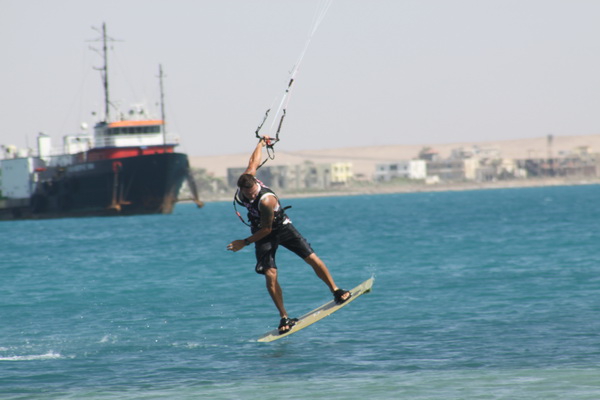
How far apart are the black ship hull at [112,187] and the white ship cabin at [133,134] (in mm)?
2464

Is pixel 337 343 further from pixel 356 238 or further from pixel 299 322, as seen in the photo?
pixel 356 238

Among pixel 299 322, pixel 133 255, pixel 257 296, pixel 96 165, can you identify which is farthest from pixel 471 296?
pixel 96 165

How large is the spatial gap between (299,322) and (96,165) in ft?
230

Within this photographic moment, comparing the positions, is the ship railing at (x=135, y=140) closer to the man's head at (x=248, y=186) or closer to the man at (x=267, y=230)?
the man at (x=267, y=230)

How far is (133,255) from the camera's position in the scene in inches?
1741

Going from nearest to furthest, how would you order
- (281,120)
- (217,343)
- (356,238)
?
(281,120)
(217,343)
(356,238)

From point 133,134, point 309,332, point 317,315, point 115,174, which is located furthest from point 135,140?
point 317,315

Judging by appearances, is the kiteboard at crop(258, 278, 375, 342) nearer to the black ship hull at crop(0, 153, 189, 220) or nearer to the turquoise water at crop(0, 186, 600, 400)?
the turquoise water at crop(0, 186, 600, 400)

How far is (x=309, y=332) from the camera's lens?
1723cm

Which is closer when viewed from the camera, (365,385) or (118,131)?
(365,385)

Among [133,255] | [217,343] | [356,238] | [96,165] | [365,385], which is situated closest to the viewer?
[365,385]

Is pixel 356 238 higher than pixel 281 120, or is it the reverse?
pixel 281 120

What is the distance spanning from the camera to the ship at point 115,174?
81062mm

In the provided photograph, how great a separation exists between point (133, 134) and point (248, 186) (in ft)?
239
